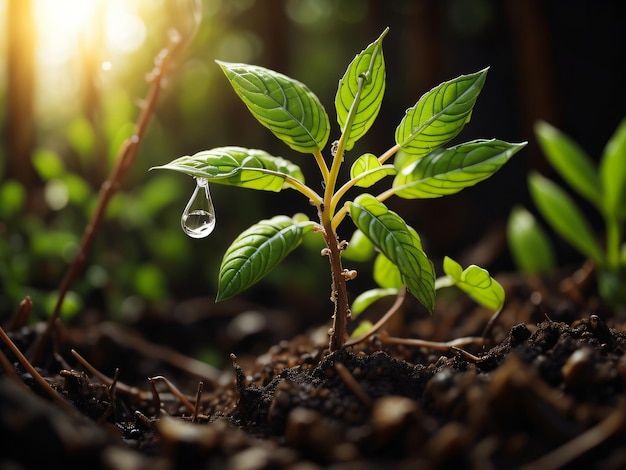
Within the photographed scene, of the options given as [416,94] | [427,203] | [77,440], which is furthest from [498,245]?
[77,440]

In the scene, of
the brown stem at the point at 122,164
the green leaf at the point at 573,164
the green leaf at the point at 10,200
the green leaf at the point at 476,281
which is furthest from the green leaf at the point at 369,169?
A: the green leaf at the point at 10,200

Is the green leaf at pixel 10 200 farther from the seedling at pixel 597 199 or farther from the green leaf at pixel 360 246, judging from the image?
the seedling at pixel 597 199

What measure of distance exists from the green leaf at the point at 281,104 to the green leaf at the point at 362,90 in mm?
26

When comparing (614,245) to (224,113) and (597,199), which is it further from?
(224,113)

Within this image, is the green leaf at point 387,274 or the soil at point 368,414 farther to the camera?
the green leaf at point 387,274

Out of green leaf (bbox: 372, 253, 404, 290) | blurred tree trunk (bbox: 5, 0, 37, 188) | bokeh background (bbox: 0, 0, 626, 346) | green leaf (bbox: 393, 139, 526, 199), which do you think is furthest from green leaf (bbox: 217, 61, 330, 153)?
blurred tree trunk (bbox: 5, 0, 37, 188)

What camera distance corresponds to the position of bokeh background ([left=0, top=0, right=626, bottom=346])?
4.52 feet

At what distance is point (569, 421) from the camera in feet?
1.52

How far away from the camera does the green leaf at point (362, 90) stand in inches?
23.0

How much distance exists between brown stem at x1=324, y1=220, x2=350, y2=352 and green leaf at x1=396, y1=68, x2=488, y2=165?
13cm

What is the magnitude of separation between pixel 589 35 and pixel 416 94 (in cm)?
61

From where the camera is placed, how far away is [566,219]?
1279 mm

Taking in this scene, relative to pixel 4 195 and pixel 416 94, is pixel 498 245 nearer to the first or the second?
pixel 416 94

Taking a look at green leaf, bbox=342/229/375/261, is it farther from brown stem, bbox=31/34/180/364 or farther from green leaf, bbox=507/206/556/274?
green leaf, bbox=507/206/556/274
